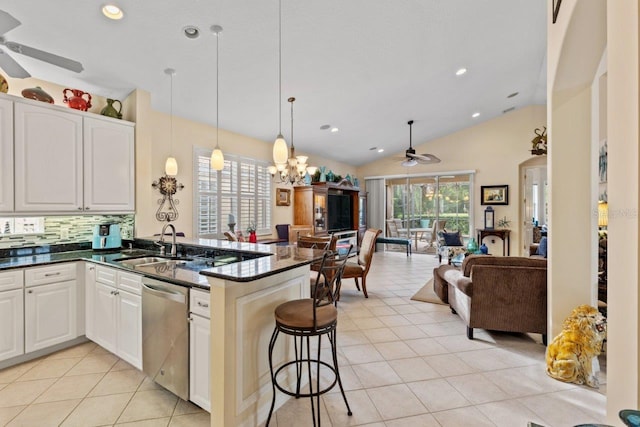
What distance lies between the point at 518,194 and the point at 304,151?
548 centimetres

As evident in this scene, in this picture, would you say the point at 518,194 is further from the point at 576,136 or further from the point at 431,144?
the point at 576,136

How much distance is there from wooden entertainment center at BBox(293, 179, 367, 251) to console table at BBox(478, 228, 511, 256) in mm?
3178

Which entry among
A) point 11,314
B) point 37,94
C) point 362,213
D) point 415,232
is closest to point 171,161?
point 37,94

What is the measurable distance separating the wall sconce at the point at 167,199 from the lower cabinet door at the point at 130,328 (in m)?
2.01

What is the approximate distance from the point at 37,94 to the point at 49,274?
1.78 meters

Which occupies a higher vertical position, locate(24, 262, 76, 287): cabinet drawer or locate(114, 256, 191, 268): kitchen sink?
locate(114, 256, 191, 268): kitchen sink

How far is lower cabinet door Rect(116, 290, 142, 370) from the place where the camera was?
2246mm

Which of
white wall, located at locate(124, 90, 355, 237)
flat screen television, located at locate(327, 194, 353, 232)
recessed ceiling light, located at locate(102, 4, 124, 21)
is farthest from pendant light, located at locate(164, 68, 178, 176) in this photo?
flat screen television, located at locate(327, 194, 353, 232)

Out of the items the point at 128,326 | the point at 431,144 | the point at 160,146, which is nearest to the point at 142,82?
Result: the point at 160,146

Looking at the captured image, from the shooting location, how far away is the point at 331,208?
7.51 metres

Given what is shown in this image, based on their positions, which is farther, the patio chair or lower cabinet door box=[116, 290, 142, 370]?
the patio chair

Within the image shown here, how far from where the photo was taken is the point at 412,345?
9.59ft

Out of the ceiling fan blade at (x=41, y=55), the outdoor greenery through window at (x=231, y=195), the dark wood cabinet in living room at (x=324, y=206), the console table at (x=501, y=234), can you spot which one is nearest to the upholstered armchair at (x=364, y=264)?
the dark wood cabinet in living room at (x=324, y=206)

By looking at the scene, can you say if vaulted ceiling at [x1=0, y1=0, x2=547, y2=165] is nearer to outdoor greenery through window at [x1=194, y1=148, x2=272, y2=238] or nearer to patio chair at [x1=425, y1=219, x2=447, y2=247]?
outdoor greenery through window at [x1=194, y1=148, x2=272, y2=238]
